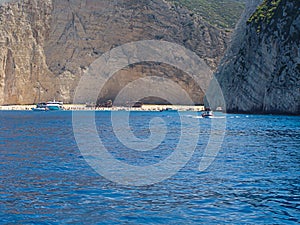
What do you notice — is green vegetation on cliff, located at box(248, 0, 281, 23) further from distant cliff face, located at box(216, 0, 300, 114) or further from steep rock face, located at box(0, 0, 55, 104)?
steep rock face, located at box(0, 0, 55, 104)

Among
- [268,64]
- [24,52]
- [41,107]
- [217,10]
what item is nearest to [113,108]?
[41,107]

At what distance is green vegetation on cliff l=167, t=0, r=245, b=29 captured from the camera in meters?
145

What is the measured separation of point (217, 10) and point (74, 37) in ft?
188

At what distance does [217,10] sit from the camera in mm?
157875

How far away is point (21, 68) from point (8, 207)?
104m

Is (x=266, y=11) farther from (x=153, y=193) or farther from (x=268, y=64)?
(x=153, y=193)

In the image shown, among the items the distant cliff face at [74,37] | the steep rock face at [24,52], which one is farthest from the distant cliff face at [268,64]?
the steep rock face at [24,52]

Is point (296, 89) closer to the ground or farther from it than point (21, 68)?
closer to the ground

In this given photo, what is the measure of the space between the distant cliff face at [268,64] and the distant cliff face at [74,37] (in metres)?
46.8

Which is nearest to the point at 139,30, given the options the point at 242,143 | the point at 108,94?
the point at 108,94

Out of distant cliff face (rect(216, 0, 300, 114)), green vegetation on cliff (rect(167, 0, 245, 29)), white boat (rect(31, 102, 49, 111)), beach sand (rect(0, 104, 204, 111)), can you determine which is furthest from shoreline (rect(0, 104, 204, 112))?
green vegetation on cliff (rect(167, 0, 245, 29))

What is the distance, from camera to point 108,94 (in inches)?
4961

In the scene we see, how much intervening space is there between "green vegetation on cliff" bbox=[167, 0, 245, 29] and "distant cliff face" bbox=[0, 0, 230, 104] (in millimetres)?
8858

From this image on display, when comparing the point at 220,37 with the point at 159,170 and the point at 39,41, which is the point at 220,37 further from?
the point at 159,170
